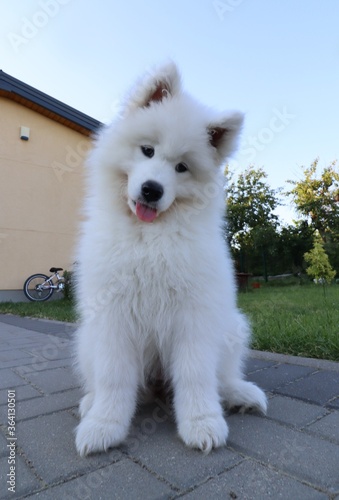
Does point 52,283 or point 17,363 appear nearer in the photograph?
point 17,363

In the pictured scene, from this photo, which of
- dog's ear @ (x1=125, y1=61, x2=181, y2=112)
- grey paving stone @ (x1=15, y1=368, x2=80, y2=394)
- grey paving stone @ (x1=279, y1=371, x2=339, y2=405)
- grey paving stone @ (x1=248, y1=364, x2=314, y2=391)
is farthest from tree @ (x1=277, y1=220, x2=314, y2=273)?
dog's ear @ (x1=125, y1=61, x2=181, y2=112)

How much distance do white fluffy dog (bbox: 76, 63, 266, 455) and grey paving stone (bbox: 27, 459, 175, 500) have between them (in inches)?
7.4

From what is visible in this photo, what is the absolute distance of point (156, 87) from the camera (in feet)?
6.69

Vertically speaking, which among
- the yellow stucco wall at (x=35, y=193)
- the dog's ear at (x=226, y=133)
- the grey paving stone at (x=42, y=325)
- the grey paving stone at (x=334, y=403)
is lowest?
the grey paving stone at (x=334, y=403)

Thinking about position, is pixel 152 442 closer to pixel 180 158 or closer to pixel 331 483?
pixel 331 483

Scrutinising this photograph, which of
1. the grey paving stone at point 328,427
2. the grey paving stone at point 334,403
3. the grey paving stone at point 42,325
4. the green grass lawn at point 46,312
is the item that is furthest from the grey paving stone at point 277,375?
the green grass lawn at point 46,312

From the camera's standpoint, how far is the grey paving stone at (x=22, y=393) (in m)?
2.31

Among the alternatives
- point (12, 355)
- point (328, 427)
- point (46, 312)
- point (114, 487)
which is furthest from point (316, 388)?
point (46, 312)

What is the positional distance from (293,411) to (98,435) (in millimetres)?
1059

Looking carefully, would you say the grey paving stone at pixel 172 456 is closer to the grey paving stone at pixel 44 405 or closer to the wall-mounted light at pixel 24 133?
the grey paving stone at pixel 44 405

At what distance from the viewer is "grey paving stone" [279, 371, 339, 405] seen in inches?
87.7

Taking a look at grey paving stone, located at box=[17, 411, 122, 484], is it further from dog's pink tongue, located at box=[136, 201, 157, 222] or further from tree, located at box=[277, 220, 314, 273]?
tree, located at box=[277, 220, 314, 273]

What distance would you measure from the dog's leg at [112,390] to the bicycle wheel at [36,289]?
329 inches

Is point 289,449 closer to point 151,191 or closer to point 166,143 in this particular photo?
point 151,191
